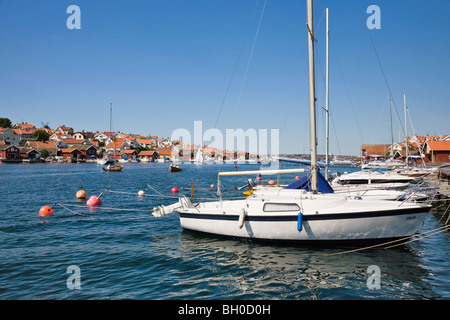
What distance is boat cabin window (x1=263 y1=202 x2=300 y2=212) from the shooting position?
43.1 ft

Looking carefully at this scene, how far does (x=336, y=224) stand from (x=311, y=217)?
110 centimetres

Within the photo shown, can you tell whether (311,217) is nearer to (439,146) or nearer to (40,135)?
(439,146)

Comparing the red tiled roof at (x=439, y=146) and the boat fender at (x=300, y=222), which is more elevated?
the red tiled roof at (x=439, y=146)

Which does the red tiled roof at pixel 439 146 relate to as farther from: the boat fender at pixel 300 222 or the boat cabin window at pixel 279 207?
the boat fender at pixel 300 222

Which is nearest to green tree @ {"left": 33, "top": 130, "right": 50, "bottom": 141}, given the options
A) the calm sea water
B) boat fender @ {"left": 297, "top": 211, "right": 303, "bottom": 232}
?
the calm sea water

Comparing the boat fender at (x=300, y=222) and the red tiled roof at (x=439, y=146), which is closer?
the boat fender at (x=300, y=222)

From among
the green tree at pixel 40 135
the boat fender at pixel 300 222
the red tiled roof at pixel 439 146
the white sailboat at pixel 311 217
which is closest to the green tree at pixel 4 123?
the green tree at pixel 40 135

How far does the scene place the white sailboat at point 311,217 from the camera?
1224 centimetres

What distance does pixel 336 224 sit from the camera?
12398 mm

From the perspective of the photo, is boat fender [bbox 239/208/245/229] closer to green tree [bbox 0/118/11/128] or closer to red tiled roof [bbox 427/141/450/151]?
red tiled roof [bbox 427/141/450/151]

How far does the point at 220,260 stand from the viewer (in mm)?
12094

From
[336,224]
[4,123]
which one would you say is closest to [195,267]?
[336,224]
